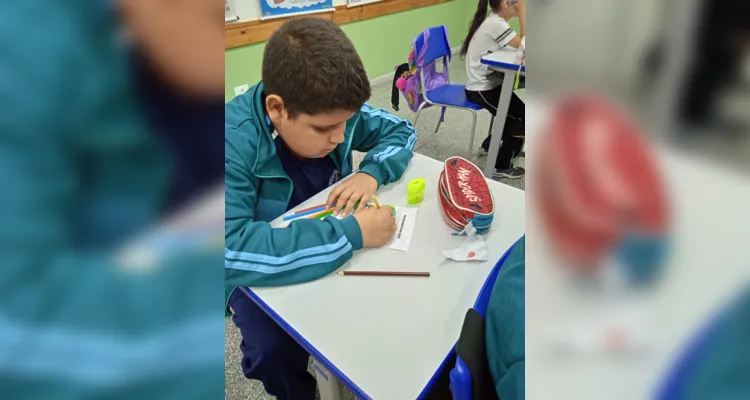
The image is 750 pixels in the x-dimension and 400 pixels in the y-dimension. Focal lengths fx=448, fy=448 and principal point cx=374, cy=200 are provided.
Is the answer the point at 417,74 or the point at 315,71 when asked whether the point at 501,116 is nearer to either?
the point at 417,74

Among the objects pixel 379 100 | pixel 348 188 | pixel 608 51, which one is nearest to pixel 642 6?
pixel 608 51

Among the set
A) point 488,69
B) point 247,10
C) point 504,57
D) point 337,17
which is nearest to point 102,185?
point 504,57

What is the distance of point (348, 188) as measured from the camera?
3.59ft

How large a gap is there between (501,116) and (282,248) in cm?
180

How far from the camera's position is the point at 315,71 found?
1.03 m

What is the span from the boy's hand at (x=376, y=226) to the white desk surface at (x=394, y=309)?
2 centimetres

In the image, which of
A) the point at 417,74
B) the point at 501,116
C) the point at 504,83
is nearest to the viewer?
the point at 504,83

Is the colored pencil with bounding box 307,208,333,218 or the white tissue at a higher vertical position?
the white tissue

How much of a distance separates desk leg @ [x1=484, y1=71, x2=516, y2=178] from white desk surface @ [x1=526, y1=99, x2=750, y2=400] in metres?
2.22

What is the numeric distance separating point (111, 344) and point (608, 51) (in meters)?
0.16

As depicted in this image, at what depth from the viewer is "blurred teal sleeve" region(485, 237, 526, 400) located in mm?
465

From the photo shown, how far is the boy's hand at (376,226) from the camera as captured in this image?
917mm

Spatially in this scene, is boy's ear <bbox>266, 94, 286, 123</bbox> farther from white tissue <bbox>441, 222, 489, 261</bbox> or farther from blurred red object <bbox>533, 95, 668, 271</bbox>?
blurred red object <bbox>533, 95, 668, 271</bbox>

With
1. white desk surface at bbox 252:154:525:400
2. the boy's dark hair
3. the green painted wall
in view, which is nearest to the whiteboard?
the green painted wall
